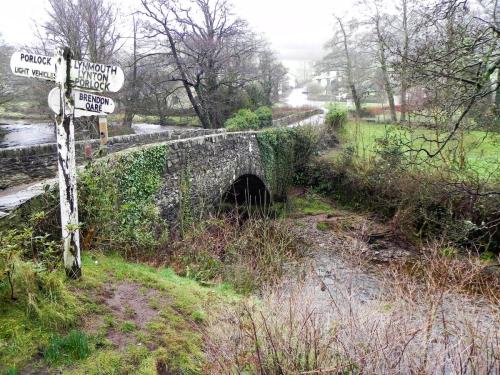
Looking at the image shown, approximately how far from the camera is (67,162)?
3.94 metres

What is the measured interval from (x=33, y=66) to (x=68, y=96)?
16.9 inches

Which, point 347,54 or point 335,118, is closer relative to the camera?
point 335,118

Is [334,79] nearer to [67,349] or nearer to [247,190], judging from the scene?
[247,190]

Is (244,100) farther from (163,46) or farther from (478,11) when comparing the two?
(478,11)

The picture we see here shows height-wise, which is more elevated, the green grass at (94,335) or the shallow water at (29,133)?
the shallow water at (29,133)

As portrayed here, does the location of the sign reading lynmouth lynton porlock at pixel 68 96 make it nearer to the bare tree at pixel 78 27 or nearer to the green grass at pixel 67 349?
the green grass at pixel 67 349

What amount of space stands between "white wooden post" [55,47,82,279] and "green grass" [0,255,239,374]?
0.90 feet

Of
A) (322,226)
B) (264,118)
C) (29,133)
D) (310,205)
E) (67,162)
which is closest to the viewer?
(67,162)

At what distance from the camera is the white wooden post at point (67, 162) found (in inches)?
150

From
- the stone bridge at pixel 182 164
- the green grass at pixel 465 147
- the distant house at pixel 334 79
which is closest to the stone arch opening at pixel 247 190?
the stone bridge at pixel 182 164

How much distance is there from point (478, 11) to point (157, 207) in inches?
334

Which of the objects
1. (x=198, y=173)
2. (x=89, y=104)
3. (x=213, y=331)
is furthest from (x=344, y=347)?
(x=198, y=173)

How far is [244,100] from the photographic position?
1049 inches

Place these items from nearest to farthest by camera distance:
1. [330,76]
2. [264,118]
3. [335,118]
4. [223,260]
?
[223,260] < [264,118] < [335,118] < [330,76]
